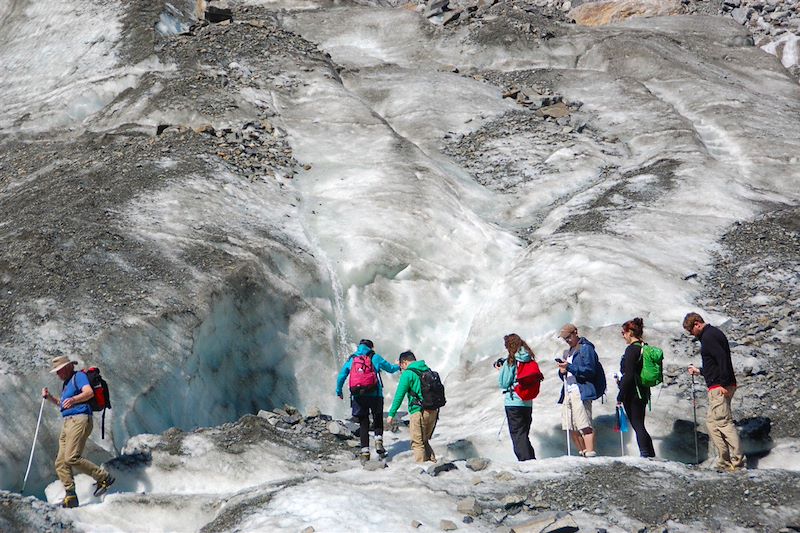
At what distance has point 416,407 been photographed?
52.9 ft

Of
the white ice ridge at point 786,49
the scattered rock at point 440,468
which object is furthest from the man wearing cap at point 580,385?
the white ice ridge at point 786,49

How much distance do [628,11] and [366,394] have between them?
39.1 metres

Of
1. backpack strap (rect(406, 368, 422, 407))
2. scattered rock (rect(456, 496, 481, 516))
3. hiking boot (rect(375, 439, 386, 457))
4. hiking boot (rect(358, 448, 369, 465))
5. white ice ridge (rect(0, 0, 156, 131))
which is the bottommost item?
hiking boot (rect(358, 448, 369, 465))

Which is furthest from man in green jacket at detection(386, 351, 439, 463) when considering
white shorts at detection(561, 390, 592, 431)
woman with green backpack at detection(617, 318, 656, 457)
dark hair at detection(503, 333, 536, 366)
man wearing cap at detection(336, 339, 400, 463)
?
woman with green backpack at detection(617, 318, 656, 457)

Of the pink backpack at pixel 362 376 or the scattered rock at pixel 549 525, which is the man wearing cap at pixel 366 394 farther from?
the scattered rock at pixel 549 525

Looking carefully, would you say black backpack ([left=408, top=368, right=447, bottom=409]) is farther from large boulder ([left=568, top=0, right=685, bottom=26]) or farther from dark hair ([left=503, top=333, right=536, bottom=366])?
large boulder ([left=568, top=0, right=685, bottom=26])

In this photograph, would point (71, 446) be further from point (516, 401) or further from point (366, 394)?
point (516, 401)

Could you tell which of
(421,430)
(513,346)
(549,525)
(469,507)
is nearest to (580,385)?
(513,346)

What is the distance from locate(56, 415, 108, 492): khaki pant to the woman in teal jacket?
20.7 ft

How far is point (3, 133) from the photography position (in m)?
32.2

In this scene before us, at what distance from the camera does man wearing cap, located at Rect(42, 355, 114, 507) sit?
1504 centimetres

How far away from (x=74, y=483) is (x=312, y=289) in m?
9.10

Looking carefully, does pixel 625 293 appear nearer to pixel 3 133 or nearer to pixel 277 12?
pixel 3 133

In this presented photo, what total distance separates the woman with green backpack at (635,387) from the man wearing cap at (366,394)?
144 inches
